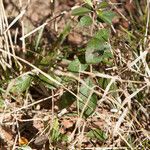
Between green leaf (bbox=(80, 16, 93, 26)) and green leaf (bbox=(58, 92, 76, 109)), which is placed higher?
green leaf (bbox=(80, 16, 93, 26))

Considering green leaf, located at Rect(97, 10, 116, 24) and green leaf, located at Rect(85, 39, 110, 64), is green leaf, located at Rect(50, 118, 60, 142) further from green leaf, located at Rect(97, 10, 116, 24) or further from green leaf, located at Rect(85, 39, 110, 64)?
green leaf, located at Rect(97, 10, 116, 24)

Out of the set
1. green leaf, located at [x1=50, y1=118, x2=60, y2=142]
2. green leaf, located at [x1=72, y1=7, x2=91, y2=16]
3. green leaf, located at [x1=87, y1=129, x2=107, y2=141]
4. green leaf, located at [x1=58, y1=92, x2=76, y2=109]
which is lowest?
green leaf, located at [x1=87, y1=129, x2=107, y2=141]

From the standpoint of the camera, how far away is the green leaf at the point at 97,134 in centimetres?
158

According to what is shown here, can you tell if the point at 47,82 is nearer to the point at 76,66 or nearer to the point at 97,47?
the point at 76,66

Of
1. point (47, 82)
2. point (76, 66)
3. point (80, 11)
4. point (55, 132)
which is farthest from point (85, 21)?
point (55, 132)

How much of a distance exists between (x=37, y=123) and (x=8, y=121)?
0.11 m

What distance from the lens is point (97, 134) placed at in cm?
160

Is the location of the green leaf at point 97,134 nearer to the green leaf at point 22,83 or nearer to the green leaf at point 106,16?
the green leaf at point 22,83

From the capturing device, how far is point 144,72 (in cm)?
169

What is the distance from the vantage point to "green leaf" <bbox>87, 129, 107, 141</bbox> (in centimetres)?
158

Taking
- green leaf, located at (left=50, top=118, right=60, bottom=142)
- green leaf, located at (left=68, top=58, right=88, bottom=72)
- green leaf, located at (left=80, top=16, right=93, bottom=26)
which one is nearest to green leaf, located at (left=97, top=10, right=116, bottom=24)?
green leaf, located at (left=80, top=16, right=93, bottom=26)

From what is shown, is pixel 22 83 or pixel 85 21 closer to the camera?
pixel 85 21

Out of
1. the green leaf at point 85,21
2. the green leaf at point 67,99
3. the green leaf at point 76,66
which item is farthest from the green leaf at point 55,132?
the green leaf at point 85,21

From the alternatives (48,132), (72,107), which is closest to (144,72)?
(72,107)
